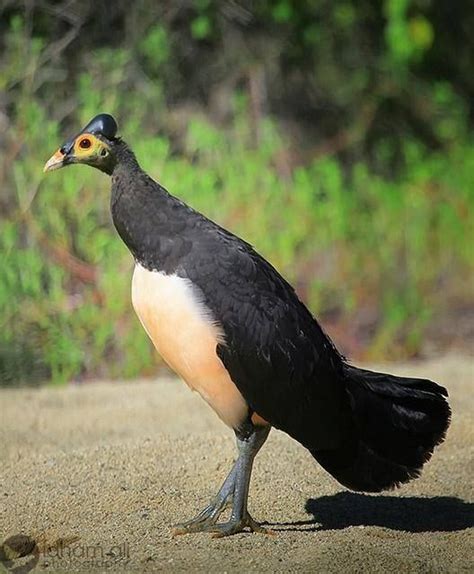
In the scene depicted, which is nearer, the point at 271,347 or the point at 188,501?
the point at 271,347

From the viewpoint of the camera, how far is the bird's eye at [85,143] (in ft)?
13.9

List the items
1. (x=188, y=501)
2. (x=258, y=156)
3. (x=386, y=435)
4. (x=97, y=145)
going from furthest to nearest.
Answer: (x=258, y=156)
(x=188, y=501)
(x=386, y=435)
(x=97, y=145)

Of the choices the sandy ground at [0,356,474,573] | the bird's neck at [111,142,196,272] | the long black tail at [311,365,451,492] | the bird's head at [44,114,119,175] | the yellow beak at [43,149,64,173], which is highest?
the bird's head at [44,114,119,175]

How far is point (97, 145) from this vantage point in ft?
13.9

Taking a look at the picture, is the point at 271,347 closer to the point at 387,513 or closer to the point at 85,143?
the point at 85,143

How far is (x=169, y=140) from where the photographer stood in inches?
362

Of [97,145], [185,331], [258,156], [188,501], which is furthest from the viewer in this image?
[258,156]

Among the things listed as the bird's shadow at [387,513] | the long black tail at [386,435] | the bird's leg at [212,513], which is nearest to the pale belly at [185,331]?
the bird's leg at [212,513]

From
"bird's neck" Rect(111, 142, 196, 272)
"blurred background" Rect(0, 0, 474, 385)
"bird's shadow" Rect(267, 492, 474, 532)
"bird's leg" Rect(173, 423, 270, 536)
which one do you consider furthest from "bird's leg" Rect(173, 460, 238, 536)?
"blurred background" Rect(0, 0, 474, 385)

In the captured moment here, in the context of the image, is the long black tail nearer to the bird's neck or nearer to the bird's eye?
the bird's neck

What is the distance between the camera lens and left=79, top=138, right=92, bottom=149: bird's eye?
4246 millimetres

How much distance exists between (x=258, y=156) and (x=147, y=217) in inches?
211

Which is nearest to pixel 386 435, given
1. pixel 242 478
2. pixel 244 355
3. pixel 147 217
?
pixel 242 478

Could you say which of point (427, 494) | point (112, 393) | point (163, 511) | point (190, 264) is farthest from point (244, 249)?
point (112, 393)
